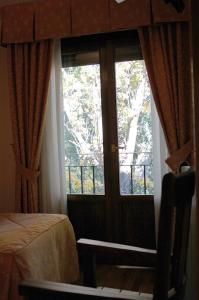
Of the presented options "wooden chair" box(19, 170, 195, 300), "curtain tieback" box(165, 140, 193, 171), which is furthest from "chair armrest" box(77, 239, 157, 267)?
"curtain tieback" box(165, 140, 193, 171)

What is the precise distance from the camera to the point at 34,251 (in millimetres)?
1965

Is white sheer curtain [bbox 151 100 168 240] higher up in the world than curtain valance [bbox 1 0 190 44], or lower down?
lower down

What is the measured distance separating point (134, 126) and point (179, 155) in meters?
0.54

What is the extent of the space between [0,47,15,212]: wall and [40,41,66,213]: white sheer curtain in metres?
0.49

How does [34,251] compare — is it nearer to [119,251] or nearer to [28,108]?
[119,251]

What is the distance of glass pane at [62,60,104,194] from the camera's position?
3.17 m

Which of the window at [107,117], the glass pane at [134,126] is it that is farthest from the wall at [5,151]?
A: the glass pane at [134,126]

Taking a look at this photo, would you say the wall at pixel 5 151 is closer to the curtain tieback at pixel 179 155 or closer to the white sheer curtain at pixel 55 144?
the white sheer curtain at pixel 55 144

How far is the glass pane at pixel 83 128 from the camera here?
317 cm

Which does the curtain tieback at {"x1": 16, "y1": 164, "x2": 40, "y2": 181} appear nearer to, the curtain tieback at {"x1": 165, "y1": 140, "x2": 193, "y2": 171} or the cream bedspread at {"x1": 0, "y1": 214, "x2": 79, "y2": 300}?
the cream bedspread at {"x1": 0, "y1": 214, "x2": 79, "y2": 300}

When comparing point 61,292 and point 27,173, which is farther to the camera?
point 27,173

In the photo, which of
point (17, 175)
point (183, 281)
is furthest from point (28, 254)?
point (17, 175)

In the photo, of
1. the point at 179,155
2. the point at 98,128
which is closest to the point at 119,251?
the point at 179,155

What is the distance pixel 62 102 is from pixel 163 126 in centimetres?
103
